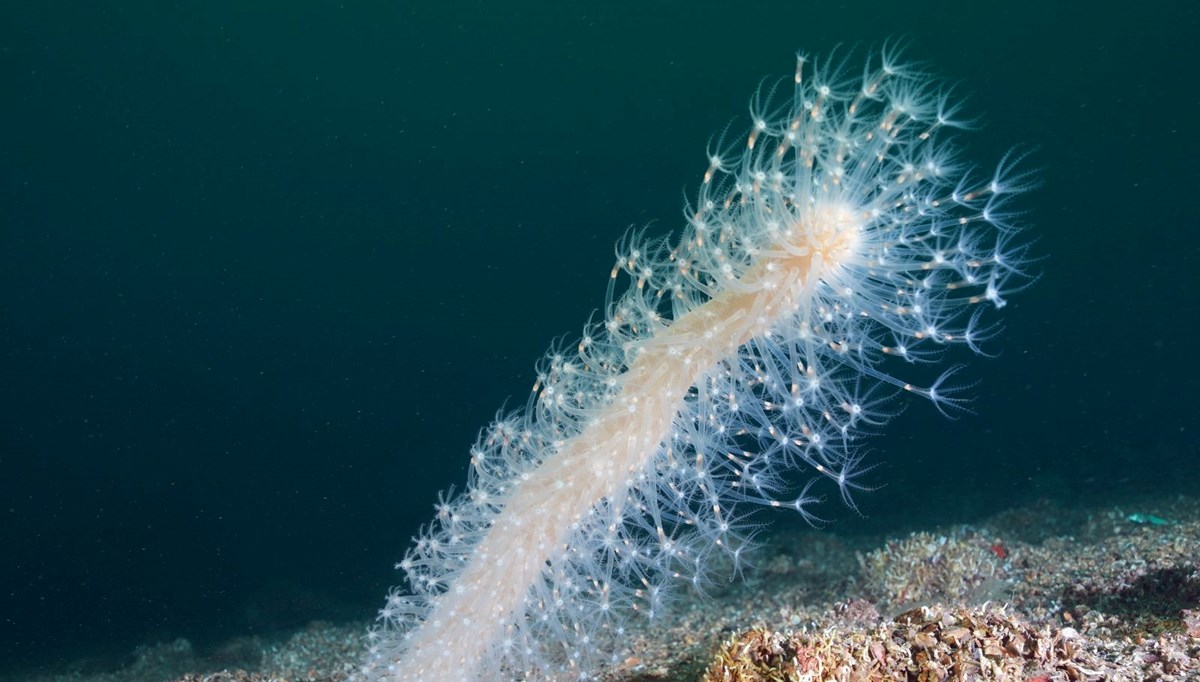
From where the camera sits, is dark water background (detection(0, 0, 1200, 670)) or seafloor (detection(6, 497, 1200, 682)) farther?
dark water background (detection(0, 0, 1200, 670))

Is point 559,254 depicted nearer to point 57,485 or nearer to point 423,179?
point 423,179

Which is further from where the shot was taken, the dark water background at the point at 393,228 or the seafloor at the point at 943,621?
the dark water background at the point at 393,228

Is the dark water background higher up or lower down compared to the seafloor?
higher up

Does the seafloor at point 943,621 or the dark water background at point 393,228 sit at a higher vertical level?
the dark water background at point 393,228

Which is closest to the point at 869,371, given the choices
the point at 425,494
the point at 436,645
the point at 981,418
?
the point at 436,645

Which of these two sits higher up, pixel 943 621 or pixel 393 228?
pixel 393 228
